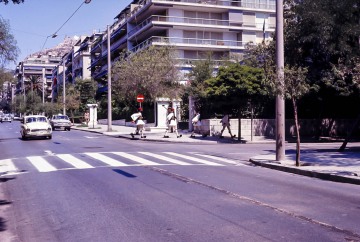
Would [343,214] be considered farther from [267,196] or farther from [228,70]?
[228,70]

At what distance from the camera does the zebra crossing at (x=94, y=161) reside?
13.8m

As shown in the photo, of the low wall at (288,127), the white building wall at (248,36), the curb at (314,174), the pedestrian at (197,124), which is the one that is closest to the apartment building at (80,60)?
the white building wall at (248,36)

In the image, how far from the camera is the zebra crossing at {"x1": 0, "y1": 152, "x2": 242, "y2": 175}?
1377cm

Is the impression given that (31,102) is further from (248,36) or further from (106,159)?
(106,159)

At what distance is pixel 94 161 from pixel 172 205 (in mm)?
7826

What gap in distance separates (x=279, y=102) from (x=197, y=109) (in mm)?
17323

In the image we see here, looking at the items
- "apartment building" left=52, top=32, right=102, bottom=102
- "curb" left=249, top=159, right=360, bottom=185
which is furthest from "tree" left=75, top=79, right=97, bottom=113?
"curb" left=249, top=159, right=360, bottom=185

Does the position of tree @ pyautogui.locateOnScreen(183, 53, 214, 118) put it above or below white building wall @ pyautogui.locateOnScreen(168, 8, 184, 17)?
below

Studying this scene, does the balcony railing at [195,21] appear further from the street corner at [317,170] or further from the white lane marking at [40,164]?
the street corner at [317,170]

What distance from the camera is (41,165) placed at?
14.2 metres

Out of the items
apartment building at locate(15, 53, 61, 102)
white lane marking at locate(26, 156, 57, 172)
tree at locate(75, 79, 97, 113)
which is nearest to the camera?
white lane marking at locate(26, 156, 57, 172)

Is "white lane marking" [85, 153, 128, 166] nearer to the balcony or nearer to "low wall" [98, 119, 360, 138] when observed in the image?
"low wall" [98, 119, 360, 138]

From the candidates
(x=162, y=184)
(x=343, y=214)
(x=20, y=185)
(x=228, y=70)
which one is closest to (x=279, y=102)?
(x=162, y=184)

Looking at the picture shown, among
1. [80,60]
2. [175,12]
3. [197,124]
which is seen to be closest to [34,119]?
[197,124]
